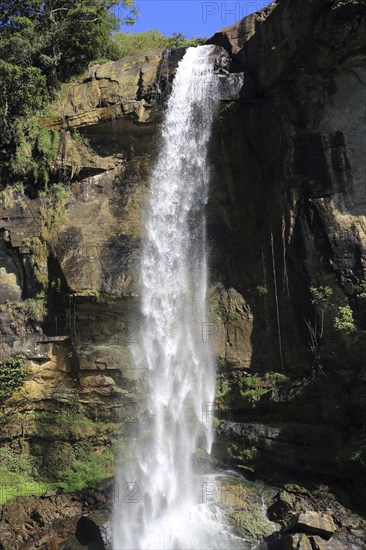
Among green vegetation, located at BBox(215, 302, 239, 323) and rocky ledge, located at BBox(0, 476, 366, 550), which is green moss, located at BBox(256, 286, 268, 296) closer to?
green vegetation, located at BBox(215, 302, 239, 323)

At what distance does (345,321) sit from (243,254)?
4.06m

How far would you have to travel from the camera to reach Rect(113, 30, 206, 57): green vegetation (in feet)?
79.0

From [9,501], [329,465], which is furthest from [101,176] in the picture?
[329,465]

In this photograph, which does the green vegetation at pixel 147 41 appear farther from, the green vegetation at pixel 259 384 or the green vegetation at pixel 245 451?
the green vegetation at pixel 245 451

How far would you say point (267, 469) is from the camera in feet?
40.3

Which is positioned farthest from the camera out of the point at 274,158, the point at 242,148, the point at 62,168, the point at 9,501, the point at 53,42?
the point at 53,42

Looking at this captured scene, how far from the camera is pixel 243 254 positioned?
15.2m

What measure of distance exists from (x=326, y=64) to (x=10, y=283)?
10782mm

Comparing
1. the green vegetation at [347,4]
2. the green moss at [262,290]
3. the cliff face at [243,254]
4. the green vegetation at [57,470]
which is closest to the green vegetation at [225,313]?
the cliff face at [243,254]

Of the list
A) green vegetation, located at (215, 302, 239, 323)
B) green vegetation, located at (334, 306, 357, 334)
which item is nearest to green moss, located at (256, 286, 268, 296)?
Answer: green vegetation, located at (215, 302, 239, 323)

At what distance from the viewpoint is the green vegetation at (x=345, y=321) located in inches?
470

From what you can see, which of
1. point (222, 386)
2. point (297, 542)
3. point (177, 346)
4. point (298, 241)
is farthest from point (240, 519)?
point (298, 241)

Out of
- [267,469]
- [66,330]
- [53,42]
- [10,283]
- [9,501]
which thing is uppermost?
[53,42]

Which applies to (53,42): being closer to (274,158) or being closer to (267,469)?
(274,158)
